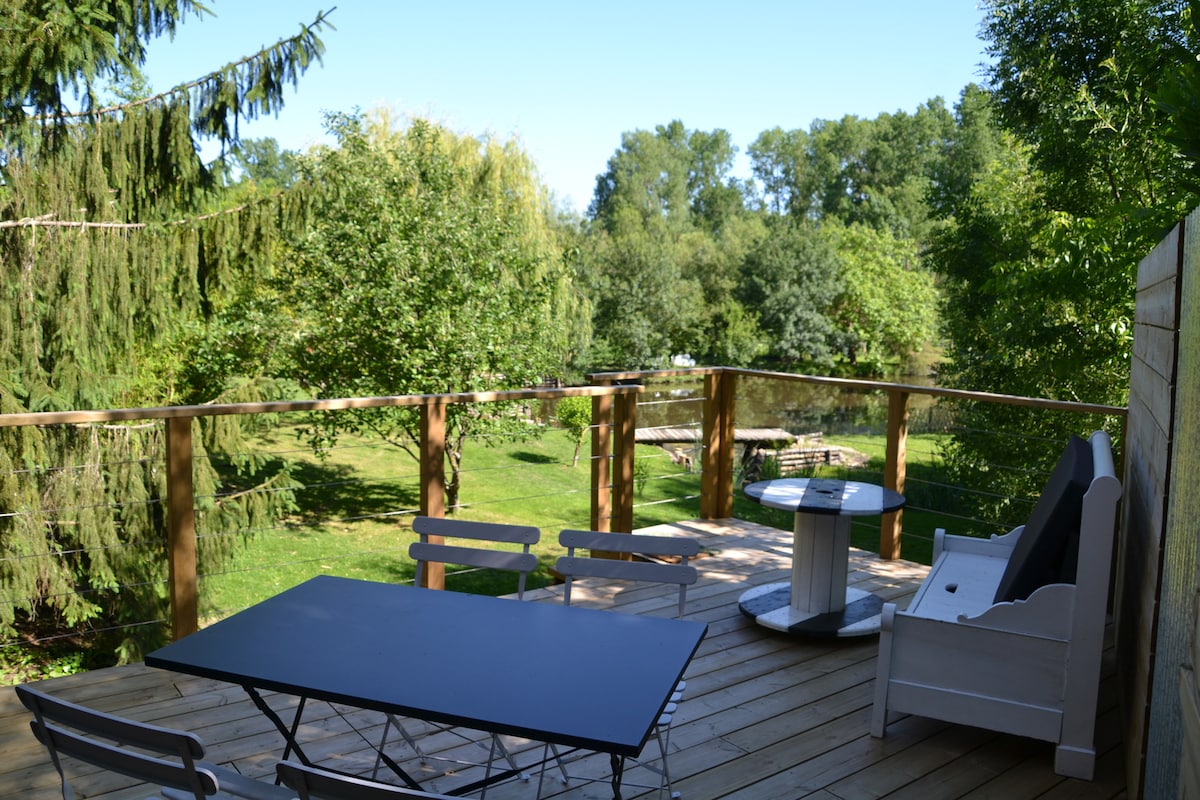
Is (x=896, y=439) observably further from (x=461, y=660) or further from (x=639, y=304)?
(x=639, y=304)

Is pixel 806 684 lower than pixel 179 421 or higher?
lower

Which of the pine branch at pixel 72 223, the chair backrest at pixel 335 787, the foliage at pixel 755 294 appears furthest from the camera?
the foliage at pixel 755 294

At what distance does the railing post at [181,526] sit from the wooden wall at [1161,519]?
3.40 m

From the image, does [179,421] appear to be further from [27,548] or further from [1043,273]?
[1043,273]

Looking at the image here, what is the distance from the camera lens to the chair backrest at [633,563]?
9.77 feet

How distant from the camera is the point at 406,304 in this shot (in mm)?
10891

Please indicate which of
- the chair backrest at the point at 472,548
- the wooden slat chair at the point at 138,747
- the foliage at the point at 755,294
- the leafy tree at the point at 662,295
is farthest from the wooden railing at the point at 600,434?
the leafy tree at the point at 662,295

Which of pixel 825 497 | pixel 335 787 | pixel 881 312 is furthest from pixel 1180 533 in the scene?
pixel 881 312

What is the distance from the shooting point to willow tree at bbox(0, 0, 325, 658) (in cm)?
659

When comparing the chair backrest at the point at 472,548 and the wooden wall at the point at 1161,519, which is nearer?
the wooden wall at the point at 1161,519

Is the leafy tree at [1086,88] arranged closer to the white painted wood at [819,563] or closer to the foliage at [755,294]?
the foliage at [755,294]

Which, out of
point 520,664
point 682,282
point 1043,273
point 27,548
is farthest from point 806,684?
point 682,282

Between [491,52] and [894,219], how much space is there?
62.4 feet

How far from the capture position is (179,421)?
3.87 m
